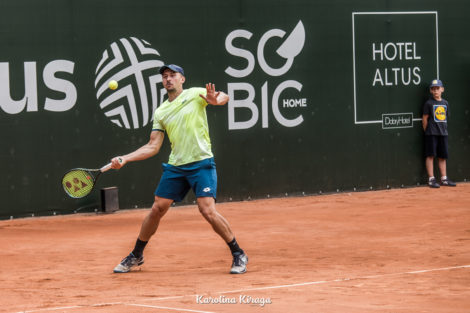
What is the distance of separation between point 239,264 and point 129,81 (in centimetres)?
574

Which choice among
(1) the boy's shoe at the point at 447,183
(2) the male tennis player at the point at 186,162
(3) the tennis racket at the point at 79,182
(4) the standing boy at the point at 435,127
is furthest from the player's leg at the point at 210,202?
(1) the boy's shoe at the point at 447,183

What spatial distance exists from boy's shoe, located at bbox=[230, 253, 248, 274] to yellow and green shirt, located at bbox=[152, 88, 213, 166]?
37.2 inches

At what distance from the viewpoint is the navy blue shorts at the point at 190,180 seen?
27.9ft

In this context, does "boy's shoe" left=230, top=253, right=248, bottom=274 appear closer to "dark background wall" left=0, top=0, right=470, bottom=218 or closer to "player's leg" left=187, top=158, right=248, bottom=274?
"player's leg" left=187, top=158, right=248, bottom=274

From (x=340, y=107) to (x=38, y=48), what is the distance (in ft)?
16.3

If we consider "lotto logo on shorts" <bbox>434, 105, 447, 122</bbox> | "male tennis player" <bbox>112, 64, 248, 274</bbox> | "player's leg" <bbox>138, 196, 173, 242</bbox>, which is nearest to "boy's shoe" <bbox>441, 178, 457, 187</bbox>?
"lotto logo on shorts" <bbox>434, 105, 447, 122</bbox>

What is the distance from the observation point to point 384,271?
8.44 m

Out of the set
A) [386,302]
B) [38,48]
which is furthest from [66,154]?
[386,302]

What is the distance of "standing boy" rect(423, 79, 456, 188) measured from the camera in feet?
51.4

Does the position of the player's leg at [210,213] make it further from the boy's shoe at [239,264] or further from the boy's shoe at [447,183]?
the boy's shoe at [447,183]

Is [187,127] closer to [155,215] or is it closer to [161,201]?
[161,201]

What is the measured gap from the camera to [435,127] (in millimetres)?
15727

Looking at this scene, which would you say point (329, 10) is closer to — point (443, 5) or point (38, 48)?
point (443, 5)

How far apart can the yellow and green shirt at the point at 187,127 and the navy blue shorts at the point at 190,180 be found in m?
0.06
